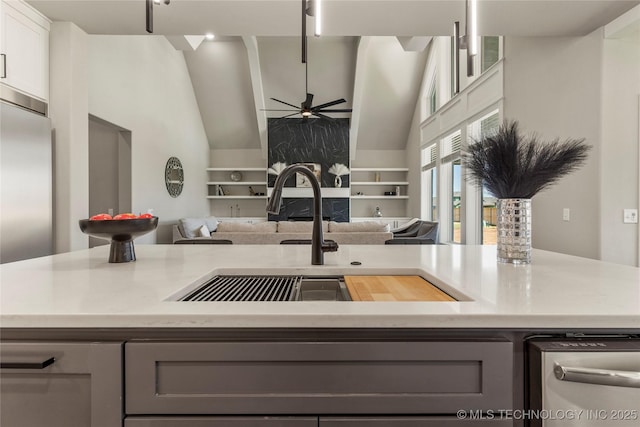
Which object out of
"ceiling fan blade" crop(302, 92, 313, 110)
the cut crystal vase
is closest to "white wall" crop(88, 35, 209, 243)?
"ceiling fan blade" crop(302, 92, 313, 110)

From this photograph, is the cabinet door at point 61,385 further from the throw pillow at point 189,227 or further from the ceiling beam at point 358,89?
the ceiling beam at point 358,89

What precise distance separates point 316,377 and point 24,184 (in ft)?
10.2

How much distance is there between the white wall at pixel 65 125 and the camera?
317 cm

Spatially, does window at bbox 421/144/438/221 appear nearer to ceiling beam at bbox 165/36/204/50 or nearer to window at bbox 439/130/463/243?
window at bbox 439/130/463/243

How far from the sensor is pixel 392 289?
1060 mm

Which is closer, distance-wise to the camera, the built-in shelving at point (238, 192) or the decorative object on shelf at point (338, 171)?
the decorative object on shelf at point (338, 171)

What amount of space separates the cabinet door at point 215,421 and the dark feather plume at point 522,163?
1.13 m

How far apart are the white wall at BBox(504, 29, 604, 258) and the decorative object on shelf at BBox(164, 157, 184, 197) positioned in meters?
5.62

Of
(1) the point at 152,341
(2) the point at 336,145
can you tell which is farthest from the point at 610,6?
(2) the point at 336,145

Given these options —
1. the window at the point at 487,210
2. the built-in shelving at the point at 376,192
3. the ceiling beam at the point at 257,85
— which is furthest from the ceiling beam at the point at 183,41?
the built-in shelving at the point at 376,192

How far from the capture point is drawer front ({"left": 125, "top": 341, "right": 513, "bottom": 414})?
0.72m

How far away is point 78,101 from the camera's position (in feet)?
10.8

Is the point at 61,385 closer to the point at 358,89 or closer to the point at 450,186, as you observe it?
the point at 450,186

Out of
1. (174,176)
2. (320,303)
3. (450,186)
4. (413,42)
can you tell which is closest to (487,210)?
(450,186)
